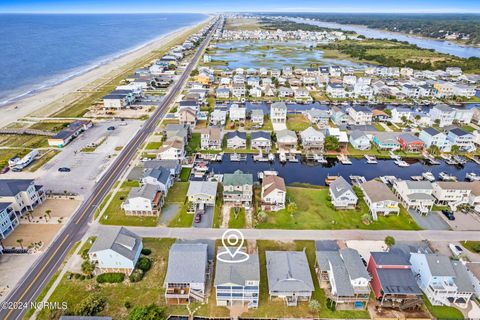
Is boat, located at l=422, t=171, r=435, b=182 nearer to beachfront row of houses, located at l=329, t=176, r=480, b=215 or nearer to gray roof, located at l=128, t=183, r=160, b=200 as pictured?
beachfront row of houses, located at l=329, t=176, r=480, b=215

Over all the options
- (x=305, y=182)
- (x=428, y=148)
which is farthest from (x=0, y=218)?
(x=428, y=148)

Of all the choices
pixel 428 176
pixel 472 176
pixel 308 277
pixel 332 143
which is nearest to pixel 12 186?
pixel 308 277

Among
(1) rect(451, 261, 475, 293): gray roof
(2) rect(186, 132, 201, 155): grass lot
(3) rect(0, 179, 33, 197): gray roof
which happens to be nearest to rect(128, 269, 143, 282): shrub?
(3) rect(0, 179, 33, 197): gray roof

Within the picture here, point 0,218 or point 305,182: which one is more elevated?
point 0,218

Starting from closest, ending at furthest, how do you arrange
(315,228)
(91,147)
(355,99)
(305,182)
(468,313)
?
(468,313) < (315,228) < (305,182) < (91,147) < (355,99)

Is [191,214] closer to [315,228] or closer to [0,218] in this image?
[315,228]

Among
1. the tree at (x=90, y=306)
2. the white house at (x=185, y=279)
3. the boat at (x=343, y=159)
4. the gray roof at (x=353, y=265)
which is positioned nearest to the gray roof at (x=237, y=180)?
the white house at (x=185, y=279)
